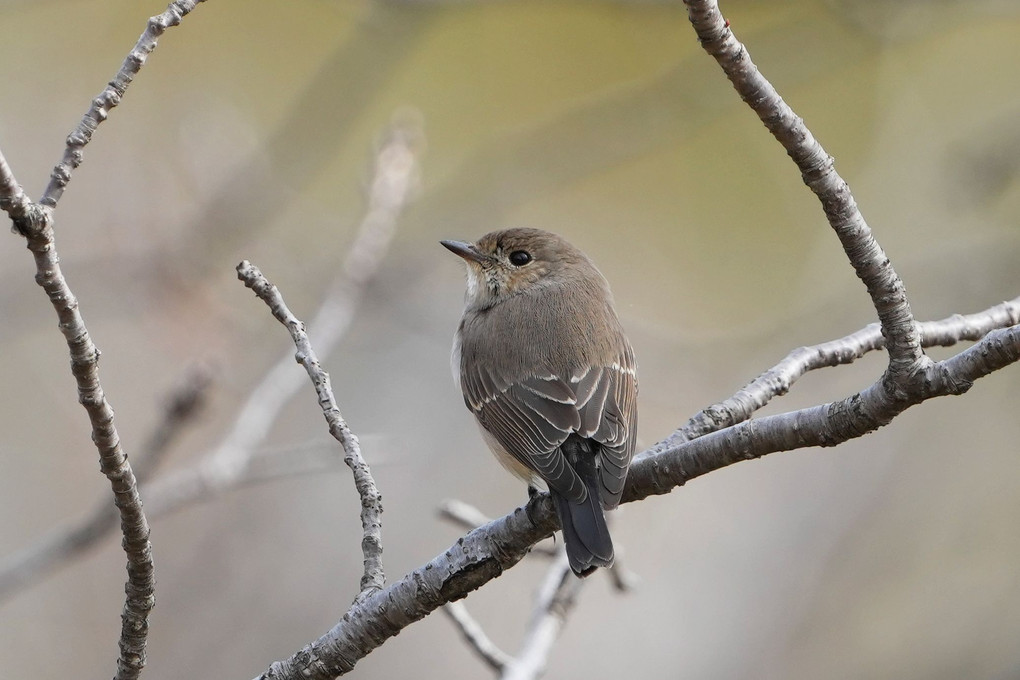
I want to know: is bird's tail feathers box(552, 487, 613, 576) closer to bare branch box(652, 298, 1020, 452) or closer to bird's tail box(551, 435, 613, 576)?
bird's tail box(551, 435, 613, 576)

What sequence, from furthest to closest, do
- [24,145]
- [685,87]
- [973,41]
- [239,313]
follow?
[973,41] → [24,145] → [239,313] → [685,87]

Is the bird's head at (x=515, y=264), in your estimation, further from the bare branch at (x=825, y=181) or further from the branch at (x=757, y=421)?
the bare branch at (x=825, y=181)

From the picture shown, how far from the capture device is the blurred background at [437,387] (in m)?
5.55

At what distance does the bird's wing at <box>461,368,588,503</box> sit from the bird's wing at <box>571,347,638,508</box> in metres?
0.05

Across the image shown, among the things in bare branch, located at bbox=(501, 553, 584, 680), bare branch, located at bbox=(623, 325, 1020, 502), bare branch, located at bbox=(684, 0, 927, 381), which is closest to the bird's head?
bare branch, located at bbox=(501, 553, 584, 680)

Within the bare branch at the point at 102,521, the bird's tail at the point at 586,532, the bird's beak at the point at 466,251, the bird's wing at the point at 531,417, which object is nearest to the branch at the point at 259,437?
the bare branch at the point at 102,521

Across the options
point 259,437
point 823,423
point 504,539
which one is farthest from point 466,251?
point 823,423

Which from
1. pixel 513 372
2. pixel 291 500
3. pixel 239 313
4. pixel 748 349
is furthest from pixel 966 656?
pixel 239 313

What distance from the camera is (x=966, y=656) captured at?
18.8ft

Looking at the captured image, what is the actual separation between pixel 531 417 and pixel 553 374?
0.23 meters

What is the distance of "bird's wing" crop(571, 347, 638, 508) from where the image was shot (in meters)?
3.42

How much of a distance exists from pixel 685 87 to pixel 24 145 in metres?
4.22

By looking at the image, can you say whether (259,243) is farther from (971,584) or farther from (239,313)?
(971,584)

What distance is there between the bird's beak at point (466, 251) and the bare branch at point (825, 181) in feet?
9.17
